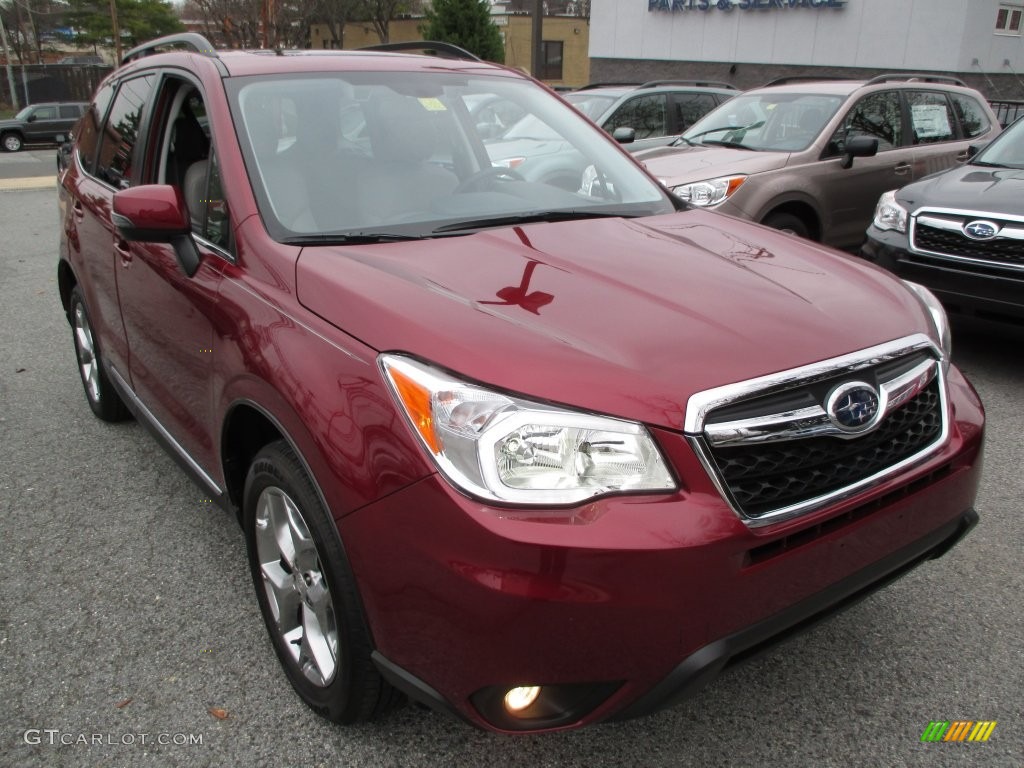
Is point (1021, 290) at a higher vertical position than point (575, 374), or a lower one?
lower

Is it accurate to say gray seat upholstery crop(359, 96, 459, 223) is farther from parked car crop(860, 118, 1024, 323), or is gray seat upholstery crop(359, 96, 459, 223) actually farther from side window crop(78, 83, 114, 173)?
parked car crop(860, 118, 1024, 323)

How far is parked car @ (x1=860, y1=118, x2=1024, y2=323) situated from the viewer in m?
4.82

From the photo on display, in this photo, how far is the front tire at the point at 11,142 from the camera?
29516 mm

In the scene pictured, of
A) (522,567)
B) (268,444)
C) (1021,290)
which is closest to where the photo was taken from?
(522,567)

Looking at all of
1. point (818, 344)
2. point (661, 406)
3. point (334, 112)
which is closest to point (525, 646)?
point (661, 406)

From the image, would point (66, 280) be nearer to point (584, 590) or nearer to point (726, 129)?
point (584, 590)

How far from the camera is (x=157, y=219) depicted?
2631 millimetres

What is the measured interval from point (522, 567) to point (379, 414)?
468mm

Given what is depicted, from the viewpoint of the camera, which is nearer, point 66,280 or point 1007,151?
point 66,280

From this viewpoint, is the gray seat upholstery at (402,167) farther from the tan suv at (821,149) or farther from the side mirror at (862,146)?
the side mirror at (862,146)

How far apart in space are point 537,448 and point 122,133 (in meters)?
2.86

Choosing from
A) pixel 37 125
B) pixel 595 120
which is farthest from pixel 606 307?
pixel 37 125

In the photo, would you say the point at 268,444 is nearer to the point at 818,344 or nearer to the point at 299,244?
the point at 299,244

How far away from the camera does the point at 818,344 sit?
203 cm
